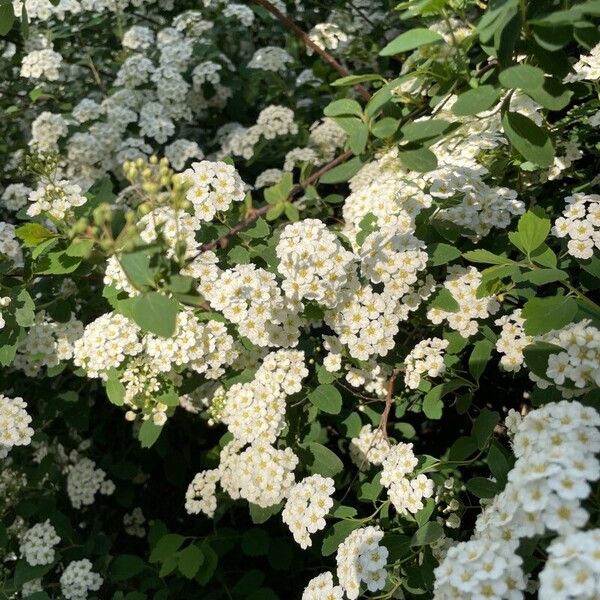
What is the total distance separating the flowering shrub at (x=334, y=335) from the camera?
1.67 m

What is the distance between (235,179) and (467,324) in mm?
820

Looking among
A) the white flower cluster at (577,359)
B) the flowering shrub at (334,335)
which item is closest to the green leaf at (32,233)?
the flowering shrub at (334,335)

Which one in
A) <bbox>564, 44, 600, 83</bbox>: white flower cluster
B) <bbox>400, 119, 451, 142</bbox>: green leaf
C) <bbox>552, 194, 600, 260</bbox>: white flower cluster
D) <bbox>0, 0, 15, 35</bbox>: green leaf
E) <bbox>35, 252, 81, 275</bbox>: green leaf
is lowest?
<bbox>35, 252, 81, 275</bbox>: green leaf

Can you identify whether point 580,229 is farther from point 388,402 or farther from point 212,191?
point 212,191

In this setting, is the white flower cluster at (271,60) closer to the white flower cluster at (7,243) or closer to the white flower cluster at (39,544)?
the white flower cluster at (7,243)

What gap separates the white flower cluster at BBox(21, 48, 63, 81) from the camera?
3.70 metres

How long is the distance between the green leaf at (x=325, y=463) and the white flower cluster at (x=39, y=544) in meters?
1.05

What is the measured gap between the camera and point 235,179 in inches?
94.8

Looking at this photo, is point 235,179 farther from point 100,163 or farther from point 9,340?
point 100,163

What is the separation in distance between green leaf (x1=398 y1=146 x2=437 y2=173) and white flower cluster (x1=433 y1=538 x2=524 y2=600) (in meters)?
0.91

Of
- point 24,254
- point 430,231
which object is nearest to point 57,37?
point 24,254

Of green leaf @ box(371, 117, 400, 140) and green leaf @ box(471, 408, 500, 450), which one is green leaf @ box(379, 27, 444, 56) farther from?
green leaf @ box(471, 408, 500, 450)

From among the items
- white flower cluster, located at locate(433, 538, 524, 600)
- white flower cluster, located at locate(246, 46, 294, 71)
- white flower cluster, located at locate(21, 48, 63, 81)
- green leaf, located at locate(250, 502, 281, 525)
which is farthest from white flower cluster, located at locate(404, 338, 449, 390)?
white flower cluster, located at locate(21, 48, 63, 81)

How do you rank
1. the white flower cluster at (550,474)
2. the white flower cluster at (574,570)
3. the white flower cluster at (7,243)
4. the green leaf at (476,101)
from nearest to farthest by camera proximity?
the white flower cluster at (574,570), the white flower cluster at (550,474), the green leaf at (476,101), the white flower cluster at (7,243)
